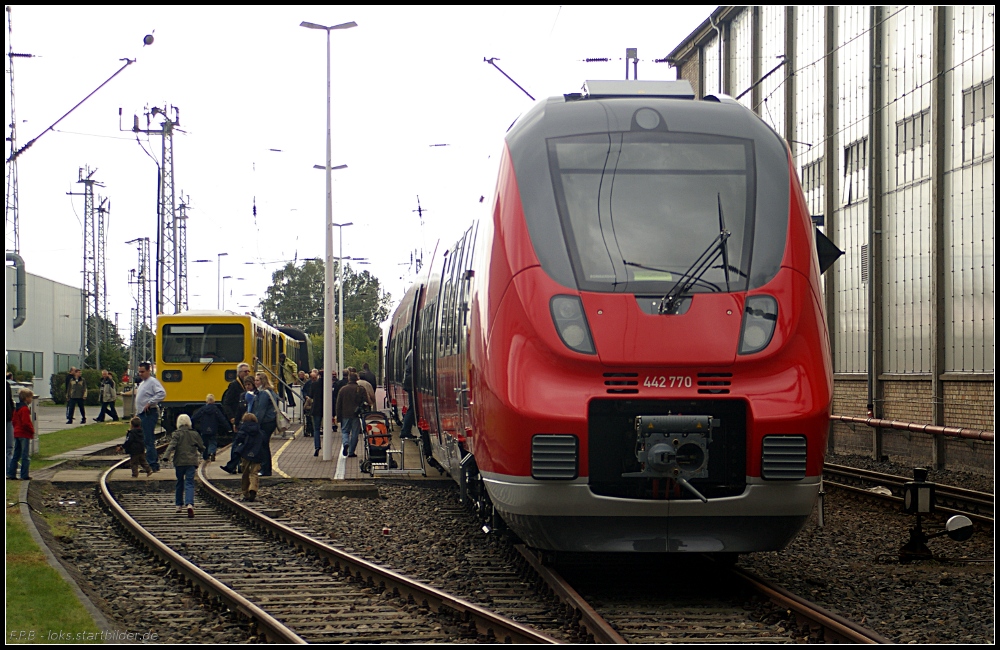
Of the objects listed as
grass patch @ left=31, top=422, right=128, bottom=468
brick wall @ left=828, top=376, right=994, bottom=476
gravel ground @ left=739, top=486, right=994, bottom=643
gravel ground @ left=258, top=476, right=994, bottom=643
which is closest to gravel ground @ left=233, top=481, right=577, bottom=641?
gravel ground @ left=258, top=476, right=994, bottom=643

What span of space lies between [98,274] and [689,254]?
5047 centimetres

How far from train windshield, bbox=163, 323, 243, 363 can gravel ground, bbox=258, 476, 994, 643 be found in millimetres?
12815

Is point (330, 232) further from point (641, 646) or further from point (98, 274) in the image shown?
point (98, 274)

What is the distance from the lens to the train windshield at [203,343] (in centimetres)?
2827

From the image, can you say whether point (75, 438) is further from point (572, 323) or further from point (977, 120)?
point (572, 323)

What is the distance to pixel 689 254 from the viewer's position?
8.33 metres

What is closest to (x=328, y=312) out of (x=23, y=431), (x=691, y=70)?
(x=23, y=431)

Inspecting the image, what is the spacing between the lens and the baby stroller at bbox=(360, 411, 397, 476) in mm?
19469

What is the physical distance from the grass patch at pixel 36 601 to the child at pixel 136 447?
6663mm

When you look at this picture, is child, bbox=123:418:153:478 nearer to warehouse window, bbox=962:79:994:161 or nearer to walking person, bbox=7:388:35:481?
walking person, bbox=7:388:35:481

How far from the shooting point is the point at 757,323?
26.6 ft

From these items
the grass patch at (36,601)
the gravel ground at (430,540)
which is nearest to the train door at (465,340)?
the gravel ground at (430,540)

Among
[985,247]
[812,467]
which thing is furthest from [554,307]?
[985,247]

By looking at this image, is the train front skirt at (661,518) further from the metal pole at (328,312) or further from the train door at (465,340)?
the metal pole at (328,312)
